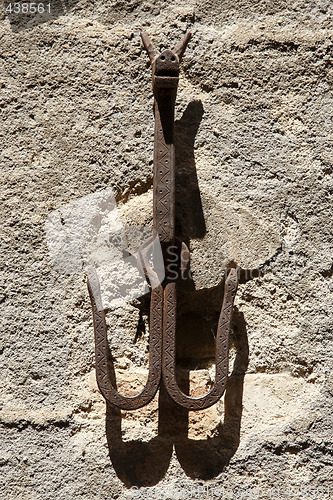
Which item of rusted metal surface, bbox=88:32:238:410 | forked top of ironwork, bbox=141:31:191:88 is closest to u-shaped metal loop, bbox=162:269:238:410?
rusted metal surface, bbox=88:32:238:410

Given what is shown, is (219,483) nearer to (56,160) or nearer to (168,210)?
(168,210)

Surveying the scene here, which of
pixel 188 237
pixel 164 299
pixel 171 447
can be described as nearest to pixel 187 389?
pixel 171 447

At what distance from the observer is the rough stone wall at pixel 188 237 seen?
116 centimetres

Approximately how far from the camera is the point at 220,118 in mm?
1258

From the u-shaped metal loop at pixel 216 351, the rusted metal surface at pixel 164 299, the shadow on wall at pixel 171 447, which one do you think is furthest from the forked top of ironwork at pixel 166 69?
the shadow on wall at pixel 171 447

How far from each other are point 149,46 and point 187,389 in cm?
85

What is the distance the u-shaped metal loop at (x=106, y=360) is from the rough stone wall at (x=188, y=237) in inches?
3.9

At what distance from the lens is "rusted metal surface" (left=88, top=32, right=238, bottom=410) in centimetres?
110

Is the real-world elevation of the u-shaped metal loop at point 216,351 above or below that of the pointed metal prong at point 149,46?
below

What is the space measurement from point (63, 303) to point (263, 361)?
52cm

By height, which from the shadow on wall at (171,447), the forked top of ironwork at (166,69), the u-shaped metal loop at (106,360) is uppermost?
the forked top of ironwork at (166,69)

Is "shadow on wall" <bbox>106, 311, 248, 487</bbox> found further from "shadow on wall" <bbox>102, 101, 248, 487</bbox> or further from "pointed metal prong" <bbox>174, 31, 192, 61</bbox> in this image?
"pointed metal prong" <bbox>174, 31, 192, 61</bbox>

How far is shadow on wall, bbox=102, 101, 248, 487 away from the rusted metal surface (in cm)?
9

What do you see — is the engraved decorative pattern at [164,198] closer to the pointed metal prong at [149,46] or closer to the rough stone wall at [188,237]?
the rough stone wall at [188,237]
